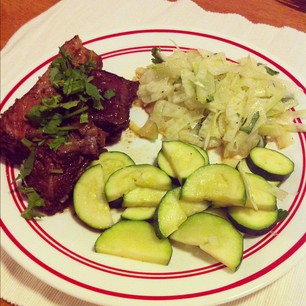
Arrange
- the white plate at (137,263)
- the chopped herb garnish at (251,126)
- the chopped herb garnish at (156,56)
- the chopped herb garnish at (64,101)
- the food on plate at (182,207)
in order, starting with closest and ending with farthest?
1. the white plate at (137,263)
2. the food on plate at (182,207)
3. the chopped herb garnish at (64,101)
4. the chopped herb garnish at (251,126)
5. the chopped herb garnish at (156,56)

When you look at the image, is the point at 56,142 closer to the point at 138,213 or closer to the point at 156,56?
the point at 138,213

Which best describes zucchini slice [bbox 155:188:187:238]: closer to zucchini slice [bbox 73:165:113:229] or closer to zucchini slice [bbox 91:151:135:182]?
zucchini slice [bbox 73:165:113:229]

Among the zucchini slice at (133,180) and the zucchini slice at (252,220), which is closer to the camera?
the zucchini slice at (252,220)

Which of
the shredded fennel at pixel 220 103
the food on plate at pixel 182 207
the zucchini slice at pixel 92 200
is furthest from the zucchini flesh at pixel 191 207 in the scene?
the shredded fennel at pixel 220 103

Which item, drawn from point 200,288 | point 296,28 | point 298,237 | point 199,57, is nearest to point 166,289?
point 200,288

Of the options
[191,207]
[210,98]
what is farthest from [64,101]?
[191,207]

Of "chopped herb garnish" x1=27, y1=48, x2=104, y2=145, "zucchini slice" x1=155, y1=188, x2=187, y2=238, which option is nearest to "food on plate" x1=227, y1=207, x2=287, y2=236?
"zucchini slice" x1=155, y1=188, x2=187, y2=238

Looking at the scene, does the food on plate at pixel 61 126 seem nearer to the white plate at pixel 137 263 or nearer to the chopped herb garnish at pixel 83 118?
the chopped herb garnish at pixel 83 118
